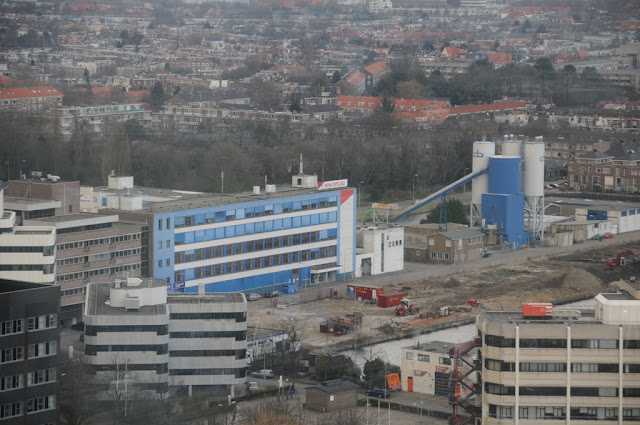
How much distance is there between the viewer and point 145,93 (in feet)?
166

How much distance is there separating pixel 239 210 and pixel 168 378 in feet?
20.5

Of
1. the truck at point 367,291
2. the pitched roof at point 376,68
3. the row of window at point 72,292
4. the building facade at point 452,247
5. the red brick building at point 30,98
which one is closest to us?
the row of window at point 72,292

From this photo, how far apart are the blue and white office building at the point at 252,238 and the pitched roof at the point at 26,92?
72.0 ft

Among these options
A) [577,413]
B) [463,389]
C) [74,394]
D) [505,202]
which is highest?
[505,202]

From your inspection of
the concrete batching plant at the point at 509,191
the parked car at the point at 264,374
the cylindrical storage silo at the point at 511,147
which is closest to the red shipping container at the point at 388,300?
the parked car at the point at 264,374

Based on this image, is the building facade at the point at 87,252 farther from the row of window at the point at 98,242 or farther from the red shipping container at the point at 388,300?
the red shipping container at the point at 388,300

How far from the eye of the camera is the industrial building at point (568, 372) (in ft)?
46.6

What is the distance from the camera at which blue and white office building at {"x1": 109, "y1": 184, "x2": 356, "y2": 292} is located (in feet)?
71.6

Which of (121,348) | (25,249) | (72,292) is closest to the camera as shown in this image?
(121,348)

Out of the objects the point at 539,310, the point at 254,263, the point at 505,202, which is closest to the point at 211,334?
the point at 539,310

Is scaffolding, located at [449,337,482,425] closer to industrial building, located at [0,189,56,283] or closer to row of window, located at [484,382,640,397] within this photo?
row of window, located at [484,382,640,397]

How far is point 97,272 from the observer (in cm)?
2081

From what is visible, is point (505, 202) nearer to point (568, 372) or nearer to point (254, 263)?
point (254, 263)

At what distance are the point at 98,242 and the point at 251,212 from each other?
2.85m
